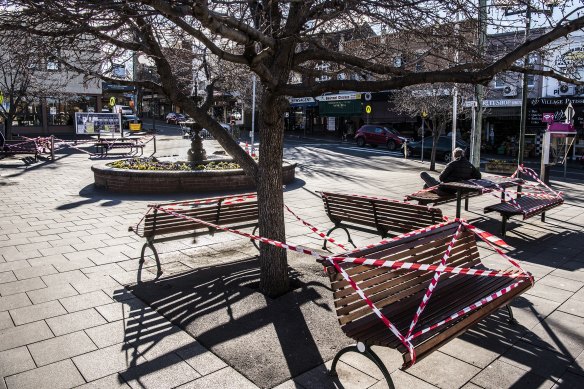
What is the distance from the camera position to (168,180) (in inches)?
501

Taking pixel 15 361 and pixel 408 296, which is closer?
pixel 15 361

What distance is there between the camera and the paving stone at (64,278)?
6.15m

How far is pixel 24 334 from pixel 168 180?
8182 mm

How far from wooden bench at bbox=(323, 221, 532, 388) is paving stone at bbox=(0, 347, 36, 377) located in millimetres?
2567

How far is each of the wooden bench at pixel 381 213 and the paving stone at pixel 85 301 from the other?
3.29 meters

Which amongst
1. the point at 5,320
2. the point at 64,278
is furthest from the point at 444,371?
the point at 64,278

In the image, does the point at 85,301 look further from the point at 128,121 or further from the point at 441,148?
the point at 128,121

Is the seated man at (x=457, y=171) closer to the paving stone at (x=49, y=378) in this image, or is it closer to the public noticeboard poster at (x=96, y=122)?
the paving stone at (x=49, y=378)

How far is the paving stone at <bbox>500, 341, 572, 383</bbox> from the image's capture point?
4.04 metres

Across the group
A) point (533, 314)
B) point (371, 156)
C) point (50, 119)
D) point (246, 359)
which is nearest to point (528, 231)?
point (533, 314)

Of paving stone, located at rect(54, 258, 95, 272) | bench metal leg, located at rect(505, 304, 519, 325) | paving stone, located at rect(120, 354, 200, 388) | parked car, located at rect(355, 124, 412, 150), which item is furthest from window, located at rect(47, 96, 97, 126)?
bench metal leg, located at rect(505, 304, 519, 325)

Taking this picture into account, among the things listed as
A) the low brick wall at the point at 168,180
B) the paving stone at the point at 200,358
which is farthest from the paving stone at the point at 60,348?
the low brick wall at the point at 168,180

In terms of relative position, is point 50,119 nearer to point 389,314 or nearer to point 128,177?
point 128,177

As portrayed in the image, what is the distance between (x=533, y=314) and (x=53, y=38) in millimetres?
5857
